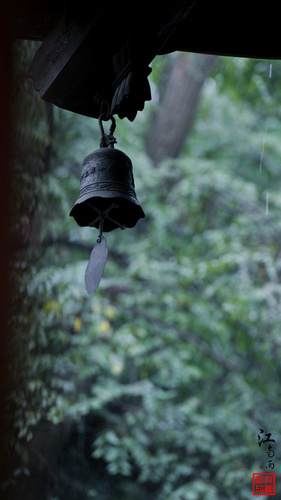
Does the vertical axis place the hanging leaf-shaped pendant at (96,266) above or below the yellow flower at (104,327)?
below

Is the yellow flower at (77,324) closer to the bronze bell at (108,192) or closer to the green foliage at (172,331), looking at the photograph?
the green foliage at (172,331)

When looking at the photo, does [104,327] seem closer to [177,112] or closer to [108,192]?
[108,192]

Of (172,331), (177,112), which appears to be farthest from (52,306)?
(177,112)

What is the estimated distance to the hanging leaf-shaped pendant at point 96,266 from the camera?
1.23m

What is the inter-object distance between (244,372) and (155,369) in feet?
2.27

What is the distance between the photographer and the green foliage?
345cm

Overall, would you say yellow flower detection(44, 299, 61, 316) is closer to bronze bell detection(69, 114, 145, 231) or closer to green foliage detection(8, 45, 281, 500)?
green foliage detection(8, 45, 281, 500)

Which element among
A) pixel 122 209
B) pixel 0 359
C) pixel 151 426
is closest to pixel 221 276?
pixel 151 426

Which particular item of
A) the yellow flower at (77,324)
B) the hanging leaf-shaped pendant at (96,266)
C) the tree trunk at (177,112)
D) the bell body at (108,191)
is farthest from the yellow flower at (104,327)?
the hanging leaf-shaped pendant at (96,266)

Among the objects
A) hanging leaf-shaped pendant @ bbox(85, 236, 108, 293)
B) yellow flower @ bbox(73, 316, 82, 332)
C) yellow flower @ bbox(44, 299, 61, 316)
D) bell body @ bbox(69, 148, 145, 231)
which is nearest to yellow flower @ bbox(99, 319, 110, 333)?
yellow flower @ bbox(73, 316, 82, 332)

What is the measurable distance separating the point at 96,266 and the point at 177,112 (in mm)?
3915

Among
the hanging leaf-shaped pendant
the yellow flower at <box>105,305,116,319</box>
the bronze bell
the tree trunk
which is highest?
the tree trunk

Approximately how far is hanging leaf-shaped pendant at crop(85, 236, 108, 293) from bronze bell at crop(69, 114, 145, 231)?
0.39 ft

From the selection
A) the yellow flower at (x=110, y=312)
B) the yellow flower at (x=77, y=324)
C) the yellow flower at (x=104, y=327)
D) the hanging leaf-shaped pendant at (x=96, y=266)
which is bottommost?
the hanging leaf-shaped pendant at (x=96, y=266)
